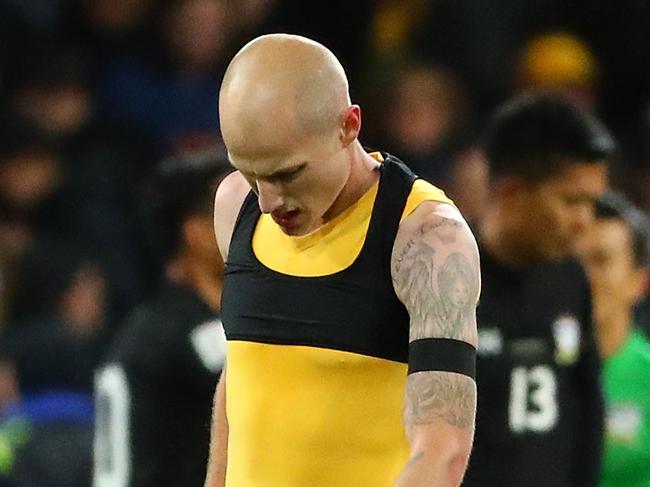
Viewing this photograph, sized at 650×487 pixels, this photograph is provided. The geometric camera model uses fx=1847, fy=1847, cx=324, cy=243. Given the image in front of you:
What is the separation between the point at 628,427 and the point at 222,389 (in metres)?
2.04

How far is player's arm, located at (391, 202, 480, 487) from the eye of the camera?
309 centimetres

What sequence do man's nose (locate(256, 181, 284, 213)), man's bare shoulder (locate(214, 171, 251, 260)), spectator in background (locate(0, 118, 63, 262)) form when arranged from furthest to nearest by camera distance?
spectator in background (locate(0, 118, 63, 262))
man's bare shoulder (locate(214, 171, 251, 260))
man's nose (locate(256, 181, 284, 213))

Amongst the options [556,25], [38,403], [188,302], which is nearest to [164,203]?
[188,302]

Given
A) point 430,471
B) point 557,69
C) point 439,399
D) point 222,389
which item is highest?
point 557,69

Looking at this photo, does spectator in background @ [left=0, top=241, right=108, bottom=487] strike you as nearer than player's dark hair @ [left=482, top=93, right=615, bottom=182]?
No

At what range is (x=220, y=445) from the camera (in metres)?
Answer: 3.70

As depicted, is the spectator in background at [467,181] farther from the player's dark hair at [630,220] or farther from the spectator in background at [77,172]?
the spectator in background at [77,172]

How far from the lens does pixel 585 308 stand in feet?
15.7

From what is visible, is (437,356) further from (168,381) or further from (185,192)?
(185,192)

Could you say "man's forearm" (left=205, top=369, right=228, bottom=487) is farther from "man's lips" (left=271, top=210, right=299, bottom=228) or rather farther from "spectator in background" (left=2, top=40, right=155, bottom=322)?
"spectator in background" (left=2, top=40, right=155, bottom=322)

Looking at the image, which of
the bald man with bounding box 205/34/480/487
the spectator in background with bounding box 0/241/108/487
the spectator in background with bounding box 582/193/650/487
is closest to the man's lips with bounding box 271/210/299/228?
the bald man with bounding box 205/34/480/487

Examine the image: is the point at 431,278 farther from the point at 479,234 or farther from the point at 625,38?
the point at 625,38

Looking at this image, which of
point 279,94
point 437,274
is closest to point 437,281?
point 437,274

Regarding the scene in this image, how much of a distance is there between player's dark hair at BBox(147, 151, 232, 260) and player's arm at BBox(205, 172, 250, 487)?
1.11 m
